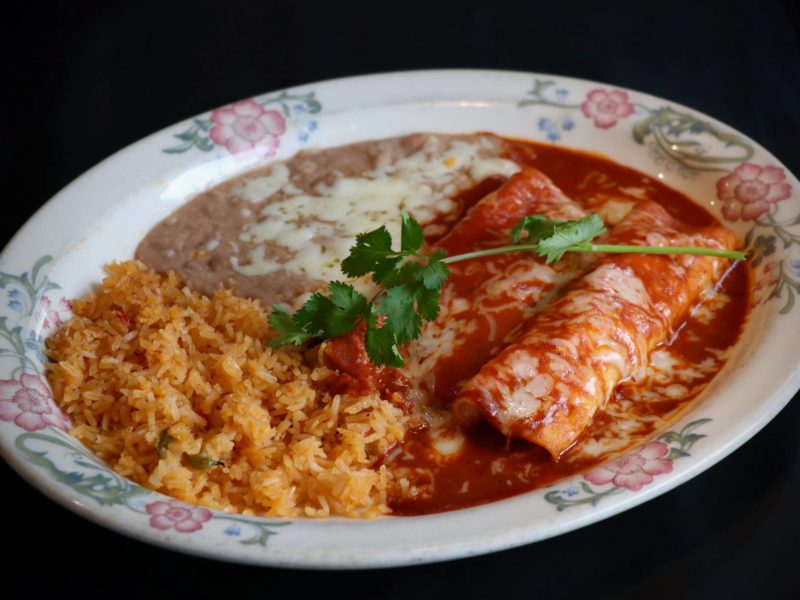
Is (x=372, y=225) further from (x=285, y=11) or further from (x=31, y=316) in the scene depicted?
(x=285, y=11)

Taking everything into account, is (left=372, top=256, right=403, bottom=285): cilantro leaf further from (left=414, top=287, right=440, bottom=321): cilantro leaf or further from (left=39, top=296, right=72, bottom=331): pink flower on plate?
(left=39, top=296, right=72, bottom=331): pink flower on plate

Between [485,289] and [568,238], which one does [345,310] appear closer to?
[485,289]

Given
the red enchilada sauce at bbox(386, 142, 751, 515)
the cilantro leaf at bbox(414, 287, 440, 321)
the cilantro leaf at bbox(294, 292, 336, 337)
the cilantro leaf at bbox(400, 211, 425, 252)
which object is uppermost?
the cilantro leaf at bbox(400, 211, 425, 252)

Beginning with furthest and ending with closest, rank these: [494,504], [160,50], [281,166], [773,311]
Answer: [160,50], [281,166], [773,311], [494,504]

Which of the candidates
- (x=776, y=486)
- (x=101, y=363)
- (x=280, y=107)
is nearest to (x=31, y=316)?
(x=101, y=363)

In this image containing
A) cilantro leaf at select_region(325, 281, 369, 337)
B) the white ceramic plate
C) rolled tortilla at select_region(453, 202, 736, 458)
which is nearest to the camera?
the white ceramic plate

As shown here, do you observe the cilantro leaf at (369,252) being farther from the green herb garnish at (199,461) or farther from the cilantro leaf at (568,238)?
the green herb garnish at (199,461)

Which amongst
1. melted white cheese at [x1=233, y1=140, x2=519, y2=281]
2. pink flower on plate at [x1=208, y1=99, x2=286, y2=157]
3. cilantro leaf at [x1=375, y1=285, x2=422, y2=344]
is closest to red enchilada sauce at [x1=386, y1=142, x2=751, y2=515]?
cilantro leaf at [x1=375, y1=285, x2=422, y2=344]
